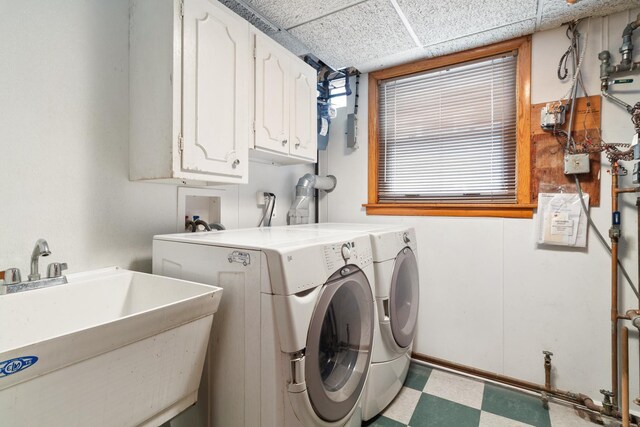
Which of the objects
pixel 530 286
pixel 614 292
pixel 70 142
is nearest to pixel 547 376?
pixel 530 286

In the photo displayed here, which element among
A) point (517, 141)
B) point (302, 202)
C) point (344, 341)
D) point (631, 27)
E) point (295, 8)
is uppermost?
point (295, 8)

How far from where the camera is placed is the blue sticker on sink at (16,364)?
0.63 m

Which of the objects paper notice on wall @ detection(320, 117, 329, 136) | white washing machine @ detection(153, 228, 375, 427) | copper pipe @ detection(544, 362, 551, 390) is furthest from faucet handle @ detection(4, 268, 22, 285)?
copper pipe @ detection(544, 362, 551, 390)

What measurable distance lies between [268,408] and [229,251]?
586 millimetres

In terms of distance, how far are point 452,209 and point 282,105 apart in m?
1.45

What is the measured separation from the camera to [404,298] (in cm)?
202

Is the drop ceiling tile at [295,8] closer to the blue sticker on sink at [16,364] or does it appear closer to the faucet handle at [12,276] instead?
the faucet handle at [12,276]

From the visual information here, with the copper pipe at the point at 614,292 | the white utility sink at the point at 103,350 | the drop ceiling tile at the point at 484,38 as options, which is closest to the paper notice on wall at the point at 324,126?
the drop ceiling tile at the point at 484,38

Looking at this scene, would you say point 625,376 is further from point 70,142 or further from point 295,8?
point 70,142

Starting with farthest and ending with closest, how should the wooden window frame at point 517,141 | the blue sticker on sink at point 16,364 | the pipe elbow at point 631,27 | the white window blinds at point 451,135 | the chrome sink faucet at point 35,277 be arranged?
the white window blinds at point 451,135, the wooden window frame at point 517,141, the pipe elbow at point 631,27, the chrome sink faucet at point 35,277, the blue sticker on sink at point 16,364

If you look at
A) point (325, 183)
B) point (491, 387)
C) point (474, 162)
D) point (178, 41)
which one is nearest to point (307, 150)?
point (325, 183)

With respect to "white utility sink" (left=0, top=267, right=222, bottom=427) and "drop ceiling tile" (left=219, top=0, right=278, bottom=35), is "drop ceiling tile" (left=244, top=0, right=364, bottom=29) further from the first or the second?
"white utility sink" (left=0, top=267, right=222, bottom=427)

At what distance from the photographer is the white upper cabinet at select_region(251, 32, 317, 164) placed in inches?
68.8

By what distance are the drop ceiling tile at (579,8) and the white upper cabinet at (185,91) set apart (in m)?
1.76
